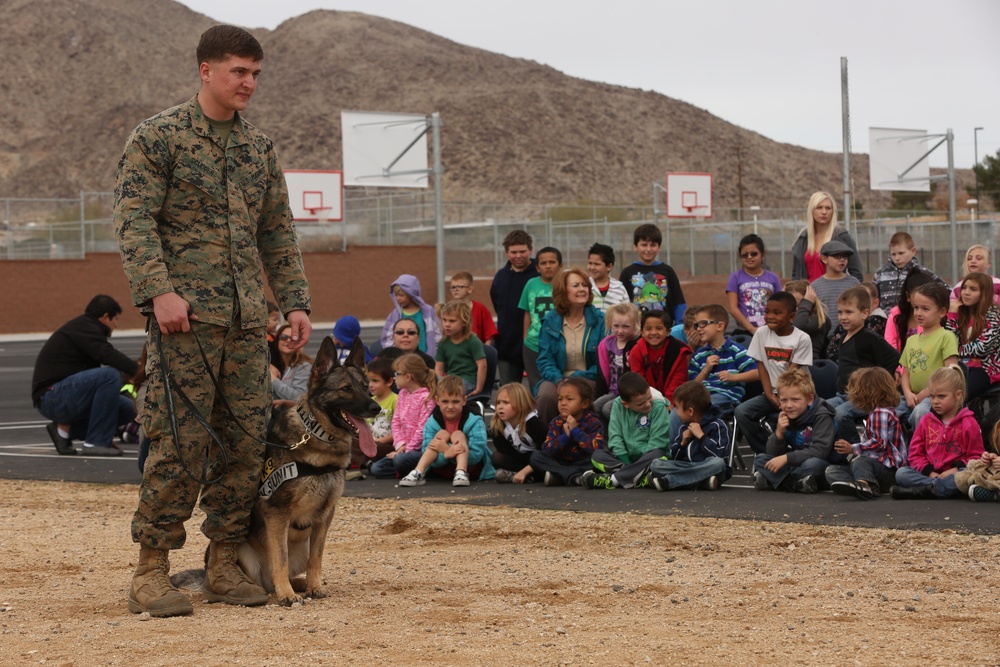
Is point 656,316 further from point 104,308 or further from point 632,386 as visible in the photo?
point 104,308

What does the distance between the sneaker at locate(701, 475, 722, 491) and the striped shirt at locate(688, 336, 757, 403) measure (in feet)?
3.49

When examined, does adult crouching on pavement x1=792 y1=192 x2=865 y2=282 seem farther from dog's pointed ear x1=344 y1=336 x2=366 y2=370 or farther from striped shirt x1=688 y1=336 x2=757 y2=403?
dog's pointed ear x1=344 y1=336 x2=366 y2=370

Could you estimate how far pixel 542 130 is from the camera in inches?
5246

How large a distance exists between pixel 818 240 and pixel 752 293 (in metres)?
0.91

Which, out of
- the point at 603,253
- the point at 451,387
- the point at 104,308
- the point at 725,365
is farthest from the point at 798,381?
the point at 104,308

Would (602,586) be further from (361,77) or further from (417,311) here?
(361,77)

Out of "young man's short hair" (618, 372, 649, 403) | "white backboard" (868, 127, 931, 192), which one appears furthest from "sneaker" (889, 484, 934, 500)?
"white backboard" (868, 127, 931, 192)

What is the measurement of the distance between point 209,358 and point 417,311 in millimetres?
7897

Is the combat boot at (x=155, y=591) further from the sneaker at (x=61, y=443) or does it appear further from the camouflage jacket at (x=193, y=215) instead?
the sneaker at (x=61, y=443)

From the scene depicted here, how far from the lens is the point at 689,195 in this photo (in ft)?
188

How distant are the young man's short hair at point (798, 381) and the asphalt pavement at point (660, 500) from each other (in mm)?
789

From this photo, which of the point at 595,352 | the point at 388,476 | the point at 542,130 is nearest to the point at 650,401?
the point at 595,352

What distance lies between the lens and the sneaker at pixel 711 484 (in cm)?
1087

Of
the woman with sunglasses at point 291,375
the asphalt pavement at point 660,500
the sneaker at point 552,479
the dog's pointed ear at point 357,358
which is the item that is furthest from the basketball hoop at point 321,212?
the dog's pointed ear at point 357,358
